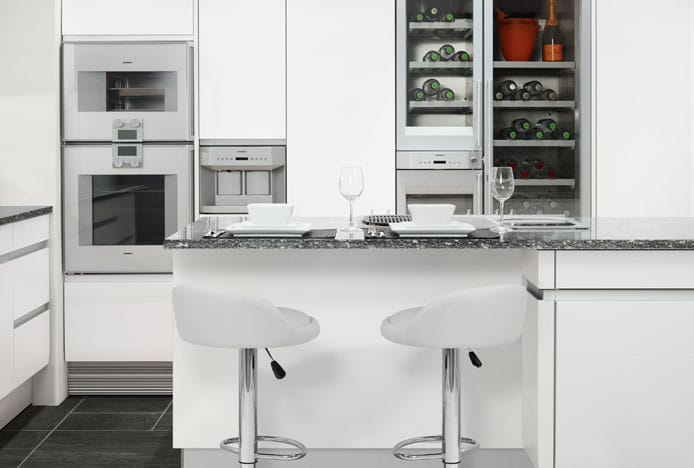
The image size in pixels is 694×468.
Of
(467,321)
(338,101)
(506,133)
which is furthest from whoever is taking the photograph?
(506,133)

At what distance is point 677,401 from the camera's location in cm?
292

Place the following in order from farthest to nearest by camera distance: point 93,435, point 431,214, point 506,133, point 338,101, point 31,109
A: point 506,133 → point 338,101 → point 31,109 → point 93,435 → point 431,214

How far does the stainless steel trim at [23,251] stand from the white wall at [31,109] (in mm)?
203

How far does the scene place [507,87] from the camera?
186 inches

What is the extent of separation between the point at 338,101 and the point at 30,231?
1577 millimetres

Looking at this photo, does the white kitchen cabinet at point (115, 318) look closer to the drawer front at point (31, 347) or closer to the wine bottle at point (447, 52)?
the drawer front at point (31, 347)

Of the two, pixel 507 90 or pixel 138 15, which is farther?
pixel 507 90

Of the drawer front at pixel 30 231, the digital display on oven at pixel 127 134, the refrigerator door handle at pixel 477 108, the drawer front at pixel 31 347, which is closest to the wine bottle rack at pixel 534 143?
the refrigerator door handle at pixel 477 108

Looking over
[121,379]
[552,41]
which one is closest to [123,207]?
[121,379]

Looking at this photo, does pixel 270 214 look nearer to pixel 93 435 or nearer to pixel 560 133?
pixel 93 435

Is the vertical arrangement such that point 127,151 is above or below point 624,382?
above

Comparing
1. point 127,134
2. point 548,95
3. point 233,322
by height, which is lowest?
point 233,322

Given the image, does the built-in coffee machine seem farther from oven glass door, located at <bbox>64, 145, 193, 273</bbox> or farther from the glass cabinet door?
the glass cabinet door

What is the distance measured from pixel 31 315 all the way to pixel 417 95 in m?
2.12
